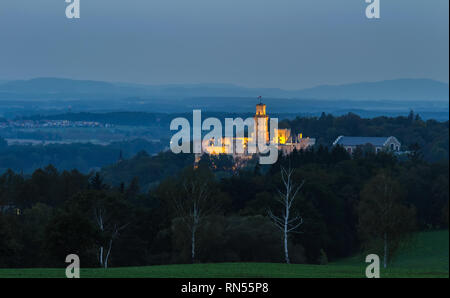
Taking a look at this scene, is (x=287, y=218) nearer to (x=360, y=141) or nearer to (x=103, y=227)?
(x=103, y=227)

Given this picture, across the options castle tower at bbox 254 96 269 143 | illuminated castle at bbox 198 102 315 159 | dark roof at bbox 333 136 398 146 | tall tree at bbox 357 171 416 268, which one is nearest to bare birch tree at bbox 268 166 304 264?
tall tree at bbox 357 171 416 268

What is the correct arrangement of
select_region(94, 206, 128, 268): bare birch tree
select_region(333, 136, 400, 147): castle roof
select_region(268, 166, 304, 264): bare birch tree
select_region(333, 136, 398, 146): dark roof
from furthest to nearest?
select_region(333, 136, 398, 146): dark roof → select_region(333, 136, 400, 147): castle roof → select_region(94, 206, 128, 268): bare birch tree → select_region(268, 166, 304, 264): bare birch tree

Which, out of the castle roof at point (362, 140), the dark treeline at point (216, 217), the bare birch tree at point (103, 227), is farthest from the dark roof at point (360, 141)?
the bare birch tree at point (103, 227)

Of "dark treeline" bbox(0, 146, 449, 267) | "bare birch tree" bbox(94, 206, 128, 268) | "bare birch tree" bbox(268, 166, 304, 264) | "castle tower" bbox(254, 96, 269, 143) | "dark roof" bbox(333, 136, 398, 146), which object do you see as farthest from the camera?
"dark roof" bbox(333, 136, 398, 146)

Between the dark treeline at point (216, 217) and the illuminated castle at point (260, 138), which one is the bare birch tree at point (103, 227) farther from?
the illuminated castle at point (260, 138)

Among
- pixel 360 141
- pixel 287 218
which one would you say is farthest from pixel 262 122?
pixel 287 218

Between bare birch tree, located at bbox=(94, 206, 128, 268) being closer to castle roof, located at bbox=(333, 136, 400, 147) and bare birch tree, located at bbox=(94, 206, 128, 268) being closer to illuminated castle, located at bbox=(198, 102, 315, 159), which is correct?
illuminated castle, located at bbox=(198, 102, 315, 159)

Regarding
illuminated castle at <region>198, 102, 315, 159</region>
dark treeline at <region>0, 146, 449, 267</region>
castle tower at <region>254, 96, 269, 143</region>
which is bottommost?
dark treeline at <region>0, 146, 449, 267</region>

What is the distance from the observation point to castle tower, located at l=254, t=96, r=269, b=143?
12965 centimetres

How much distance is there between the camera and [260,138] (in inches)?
5477

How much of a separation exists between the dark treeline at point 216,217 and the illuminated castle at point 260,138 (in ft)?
196

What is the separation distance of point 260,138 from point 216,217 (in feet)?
319

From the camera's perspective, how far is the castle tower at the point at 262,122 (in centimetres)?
12965

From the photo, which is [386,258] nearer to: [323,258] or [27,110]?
[323,258]
